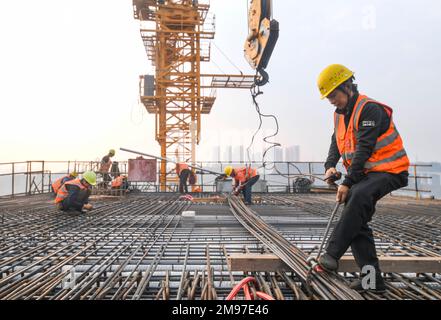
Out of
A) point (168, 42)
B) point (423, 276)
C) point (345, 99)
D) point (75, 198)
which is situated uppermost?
point (168, 42)

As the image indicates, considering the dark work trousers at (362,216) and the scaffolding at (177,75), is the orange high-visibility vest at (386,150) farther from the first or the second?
the scaffolding at (177,75)

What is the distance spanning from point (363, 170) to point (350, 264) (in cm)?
76

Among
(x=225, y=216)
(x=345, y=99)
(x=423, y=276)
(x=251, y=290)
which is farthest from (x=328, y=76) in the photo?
(x=225, y=216)

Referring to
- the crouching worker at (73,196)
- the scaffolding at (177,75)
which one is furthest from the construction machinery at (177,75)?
the crouching worker at (73,196)

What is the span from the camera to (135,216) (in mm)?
5289

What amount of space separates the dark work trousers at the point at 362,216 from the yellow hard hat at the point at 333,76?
701mm

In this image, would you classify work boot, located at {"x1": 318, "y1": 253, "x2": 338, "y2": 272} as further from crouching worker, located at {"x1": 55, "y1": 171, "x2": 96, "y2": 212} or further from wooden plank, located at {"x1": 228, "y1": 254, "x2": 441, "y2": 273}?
crouching worker, located at {"x1": 55, "y1": 171, "x2": 96, "y2": 212}

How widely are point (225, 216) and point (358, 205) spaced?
367 cm

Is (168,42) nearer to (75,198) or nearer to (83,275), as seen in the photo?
(75,198)

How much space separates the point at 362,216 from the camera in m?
1.96

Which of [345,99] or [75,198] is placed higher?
[345,99]

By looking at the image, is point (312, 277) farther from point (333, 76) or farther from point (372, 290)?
point (333, 76)

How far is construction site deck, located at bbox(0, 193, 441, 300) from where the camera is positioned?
198 cm

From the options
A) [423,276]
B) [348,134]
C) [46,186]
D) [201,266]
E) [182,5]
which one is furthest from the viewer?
[182,5]
